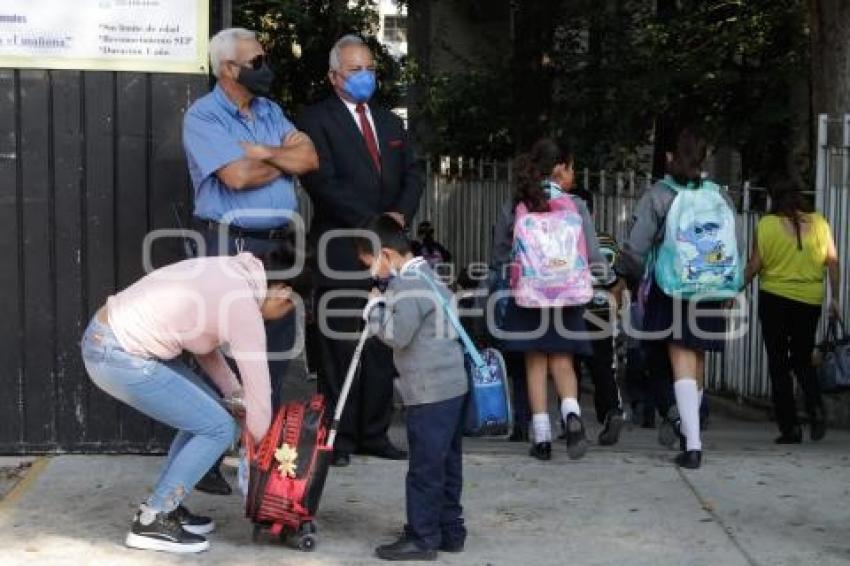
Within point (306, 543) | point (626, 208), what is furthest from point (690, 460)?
point (626, 208)

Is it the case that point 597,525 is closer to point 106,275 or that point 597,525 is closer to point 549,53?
point 106,275

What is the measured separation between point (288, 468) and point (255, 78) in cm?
183

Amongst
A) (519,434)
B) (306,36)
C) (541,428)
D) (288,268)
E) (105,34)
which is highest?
(306,36)

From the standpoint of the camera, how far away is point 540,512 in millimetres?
6043

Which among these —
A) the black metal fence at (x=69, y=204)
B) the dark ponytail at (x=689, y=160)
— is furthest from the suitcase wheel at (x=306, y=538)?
the dark ponytail at (x=689, y=160)

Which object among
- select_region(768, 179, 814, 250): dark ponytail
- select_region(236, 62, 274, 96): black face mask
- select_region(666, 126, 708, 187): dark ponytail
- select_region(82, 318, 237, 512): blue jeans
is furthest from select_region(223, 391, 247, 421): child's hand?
select_region(768, 179, 814, 250): dark ponytail

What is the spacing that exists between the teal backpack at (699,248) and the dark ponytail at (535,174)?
0.65 m

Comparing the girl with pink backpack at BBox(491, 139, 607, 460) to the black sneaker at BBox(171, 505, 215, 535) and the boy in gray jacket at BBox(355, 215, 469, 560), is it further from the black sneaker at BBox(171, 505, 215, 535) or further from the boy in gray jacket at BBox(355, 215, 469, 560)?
the black sneaker at BBox(171, 505, 215, 535)

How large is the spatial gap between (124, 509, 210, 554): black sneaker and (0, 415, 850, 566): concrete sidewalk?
4 cm

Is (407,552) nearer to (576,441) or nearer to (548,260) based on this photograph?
(576,441)

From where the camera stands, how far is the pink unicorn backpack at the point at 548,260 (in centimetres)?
693

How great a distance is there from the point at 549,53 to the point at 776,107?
125 inches

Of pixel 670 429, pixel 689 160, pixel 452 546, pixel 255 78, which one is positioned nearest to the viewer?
pixel 452 546

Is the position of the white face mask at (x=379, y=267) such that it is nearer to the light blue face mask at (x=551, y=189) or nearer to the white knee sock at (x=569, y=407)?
the light blue face mask at (x=551, y=189)
